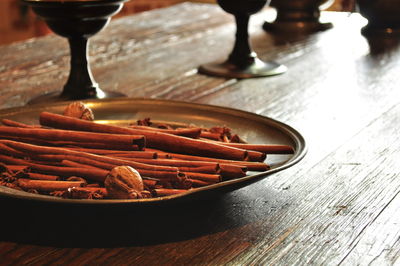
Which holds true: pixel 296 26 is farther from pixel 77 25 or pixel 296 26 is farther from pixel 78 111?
pixel 78 111

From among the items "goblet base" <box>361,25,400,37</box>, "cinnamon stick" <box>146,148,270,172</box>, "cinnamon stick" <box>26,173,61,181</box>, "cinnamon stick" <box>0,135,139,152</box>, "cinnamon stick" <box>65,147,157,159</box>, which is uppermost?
"cinnamon stick" <box>0,135,139,152</box>

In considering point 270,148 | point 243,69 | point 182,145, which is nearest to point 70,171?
point 182,145

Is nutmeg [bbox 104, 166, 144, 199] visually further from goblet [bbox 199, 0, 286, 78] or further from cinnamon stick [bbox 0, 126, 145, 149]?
goblet [bbox 199, 0, 286, 78]

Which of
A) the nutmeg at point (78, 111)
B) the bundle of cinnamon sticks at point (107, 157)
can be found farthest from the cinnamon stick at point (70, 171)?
the nutmeg at point (78, 111)

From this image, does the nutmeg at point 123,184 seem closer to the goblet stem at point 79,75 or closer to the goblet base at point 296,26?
the goblet stem at point 79,75

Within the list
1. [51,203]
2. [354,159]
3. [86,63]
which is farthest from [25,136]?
[86,63]

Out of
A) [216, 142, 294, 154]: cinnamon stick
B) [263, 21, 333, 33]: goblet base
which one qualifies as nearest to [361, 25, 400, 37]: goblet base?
[263, 21, 333, 33]: goblet base

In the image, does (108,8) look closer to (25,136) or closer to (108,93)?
(108,93)
